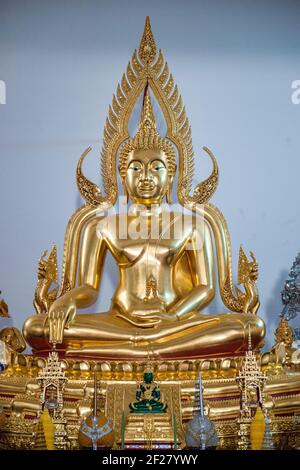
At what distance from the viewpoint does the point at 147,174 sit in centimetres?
467

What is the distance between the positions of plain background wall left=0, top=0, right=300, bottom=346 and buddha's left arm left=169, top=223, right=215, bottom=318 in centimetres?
38

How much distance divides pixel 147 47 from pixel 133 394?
2.14 meters

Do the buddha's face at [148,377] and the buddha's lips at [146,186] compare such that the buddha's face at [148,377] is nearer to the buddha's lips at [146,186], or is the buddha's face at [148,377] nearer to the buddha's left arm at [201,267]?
the buddha's left arm at [201,267]

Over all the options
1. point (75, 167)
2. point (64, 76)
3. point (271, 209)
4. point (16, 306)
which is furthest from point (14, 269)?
point (271, 209)

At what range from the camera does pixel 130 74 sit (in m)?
4.98

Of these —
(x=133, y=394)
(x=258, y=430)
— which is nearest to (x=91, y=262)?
(x=133, y=394)

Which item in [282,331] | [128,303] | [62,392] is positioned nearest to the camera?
[62,392]

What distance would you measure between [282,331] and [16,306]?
1.55 metres

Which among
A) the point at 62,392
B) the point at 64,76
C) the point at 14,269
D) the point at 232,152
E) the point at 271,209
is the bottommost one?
the point at 62,392

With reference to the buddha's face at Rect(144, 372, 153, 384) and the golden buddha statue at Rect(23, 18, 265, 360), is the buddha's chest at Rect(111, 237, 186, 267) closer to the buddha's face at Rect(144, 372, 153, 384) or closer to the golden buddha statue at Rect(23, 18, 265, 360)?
the golden buddha statue at Rect(23, 18, 265, 360)

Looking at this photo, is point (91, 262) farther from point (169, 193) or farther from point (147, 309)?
point (169, 193)

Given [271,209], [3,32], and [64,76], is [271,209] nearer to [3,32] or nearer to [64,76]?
[64,76]

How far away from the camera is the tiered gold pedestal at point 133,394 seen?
3.68 metres

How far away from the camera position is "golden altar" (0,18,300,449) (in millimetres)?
3742
